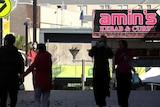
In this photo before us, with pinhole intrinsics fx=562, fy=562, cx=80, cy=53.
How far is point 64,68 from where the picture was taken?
44.1 m

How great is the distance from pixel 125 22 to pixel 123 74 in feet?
66.8

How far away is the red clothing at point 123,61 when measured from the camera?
12969 millimetres

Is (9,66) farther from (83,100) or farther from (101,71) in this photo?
(83,100)

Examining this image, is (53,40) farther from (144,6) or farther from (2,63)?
(144,6)

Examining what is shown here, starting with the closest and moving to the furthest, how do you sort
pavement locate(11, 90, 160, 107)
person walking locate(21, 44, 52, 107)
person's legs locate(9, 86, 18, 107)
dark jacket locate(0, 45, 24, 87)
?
dark jacket locate(0, 45, 24, 87) → person's legs locate(9, 86, 18, 107) → person walking locate(21, 44, 52, 107) → pavement locate(11, 90, 160, 107)

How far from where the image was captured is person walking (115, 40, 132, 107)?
1295 cm

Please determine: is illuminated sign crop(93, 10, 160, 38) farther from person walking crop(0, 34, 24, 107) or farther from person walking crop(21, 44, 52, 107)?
person walking crop(0, 34, 24, 107)

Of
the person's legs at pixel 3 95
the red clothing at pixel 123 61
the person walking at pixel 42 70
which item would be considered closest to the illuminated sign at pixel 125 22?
the red clothing at pixel 123 61

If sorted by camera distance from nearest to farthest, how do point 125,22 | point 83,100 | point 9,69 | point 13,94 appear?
point 9,69 < point 13,94 < point 83,100 < point 125,22

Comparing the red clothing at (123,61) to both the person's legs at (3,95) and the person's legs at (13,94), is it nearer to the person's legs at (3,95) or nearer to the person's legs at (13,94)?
the person's legs at (13,94)

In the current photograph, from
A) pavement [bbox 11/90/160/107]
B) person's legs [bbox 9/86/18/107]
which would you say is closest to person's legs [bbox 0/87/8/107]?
person's legs [bbox 9/86/18/107]

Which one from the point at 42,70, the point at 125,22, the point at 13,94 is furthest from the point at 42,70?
the point at 125,22

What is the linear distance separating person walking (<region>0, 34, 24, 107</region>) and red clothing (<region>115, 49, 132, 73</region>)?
9.20 ft

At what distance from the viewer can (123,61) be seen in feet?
42.7
